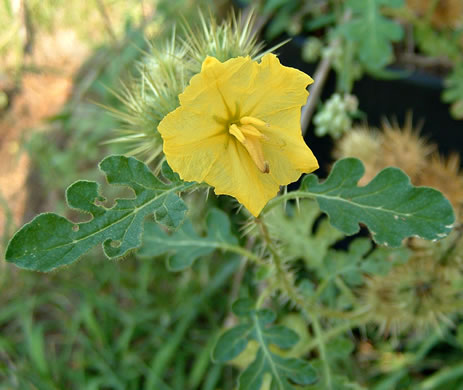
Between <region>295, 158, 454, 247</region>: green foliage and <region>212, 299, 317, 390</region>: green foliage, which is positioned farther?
<region>212, 299, 317, 390</region>: green foliage

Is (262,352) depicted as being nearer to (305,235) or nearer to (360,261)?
(360,261)

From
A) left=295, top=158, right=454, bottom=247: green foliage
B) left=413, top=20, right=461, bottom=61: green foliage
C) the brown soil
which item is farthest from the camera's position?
the brown soil

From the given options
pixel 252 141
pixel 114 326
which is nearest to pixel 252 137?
pixel 252 141

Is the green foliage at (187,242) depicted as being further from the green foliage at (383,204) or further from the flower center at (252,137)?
the flower center at (252,137)

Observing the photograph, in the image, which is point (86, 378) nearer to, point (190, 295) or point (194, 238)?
point (190, 295)

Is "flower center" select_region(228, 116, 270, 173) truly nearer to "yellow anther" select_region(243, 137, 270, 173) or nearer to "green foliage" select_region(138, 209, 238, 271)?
"yellow anther" select_region(243, 137, 270, 173)

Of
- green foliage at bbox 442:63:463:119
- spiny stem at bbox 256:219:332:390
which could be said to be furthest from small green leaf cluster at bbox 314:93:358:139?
spiny stem at bbox 256:219:332:390

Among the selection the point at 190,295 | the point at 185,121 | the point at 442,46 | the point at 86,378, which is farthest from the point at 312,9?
the point at 86,378

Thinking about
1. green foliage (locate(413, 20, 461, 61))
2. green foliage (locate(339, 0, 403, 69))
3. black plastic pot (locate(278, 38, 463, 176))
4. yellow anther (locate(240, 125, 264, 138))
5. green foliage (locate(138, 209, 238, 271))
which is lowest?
black plastic pot (locate(278, 38, 463, 176))
